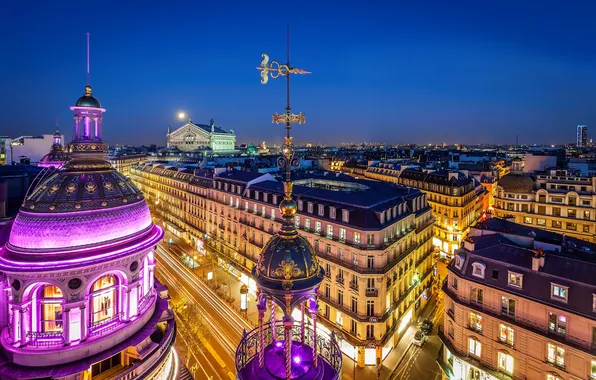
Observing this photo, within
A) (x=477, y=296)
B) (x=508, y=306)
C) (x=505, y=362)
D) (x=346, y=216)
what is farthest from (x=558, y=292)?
(x=346, y=216)

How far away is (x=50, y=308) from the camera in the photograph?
19.8 m

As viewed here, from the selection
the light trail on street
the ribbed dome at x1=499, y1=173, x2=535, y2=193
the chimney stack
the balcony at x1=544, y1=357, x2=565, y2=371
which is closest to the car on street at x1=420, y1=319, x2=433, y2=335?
the balcony at x1=544, y1=357, x2=565, y2=371

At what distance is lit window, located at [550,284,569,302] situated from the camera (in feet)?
86.9

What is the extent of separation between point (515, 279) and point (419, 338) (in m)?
17.2

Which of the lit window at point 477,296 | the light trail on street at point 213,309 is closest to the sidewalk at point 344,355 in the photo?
the light trail on street at point 213,309

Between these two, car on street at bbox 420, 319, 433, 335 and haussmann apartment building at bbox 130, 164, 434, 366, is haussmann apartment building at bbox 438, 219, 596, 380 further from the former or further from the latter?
car on street at bbox 420, 319, 433, 335

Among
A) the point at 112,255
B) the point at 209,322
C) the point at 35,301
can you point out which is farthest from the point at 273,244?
the point at 209,322

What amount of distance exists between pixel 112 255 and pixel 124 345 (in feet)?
19.1

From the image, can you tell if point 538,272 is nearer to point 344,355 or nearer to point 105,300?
point 344,355

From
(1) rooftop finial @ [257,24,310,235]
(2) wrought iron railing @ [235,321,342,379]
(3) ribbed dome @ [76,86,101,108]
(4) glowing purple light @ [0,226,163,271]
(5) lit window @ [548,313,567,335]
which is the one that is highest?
(3) ribbed dome @ [76,86,101,108]

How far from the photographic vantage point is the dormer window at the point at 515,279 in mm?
28984

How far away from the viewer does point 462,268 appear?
110 feet

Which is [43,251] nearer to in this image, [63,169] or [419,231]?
[63,169]

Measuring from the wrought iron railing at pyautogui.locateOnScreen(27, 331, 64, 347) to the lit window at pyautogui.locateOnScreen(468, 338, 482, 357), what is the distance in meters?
33.7
